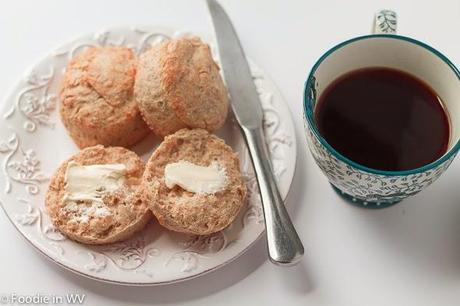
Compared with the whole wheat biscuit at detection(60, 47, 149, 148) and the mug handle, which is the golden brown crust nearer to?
the whole wheat biscuit at detection(60, 47, 149, 148)

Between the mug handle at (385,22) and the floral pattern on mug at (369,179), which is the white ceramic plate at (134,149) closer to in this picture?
the floral pattern on mug at (369,179)

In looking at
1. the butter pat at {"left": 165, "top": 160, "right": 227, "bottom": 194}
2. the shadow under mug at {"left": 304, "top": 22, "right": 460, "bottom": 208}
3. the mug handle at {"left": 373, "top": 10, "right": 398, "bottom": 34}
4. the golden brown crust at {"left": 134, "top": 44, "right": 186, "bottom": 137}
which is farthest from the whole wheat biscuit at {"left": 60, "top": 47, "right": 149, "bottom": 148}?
the mug handle at {"left": 373, "top": 10, "right": 398, "bottom": 34}

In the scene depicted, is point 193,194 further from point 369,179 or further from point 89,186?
point 369,179

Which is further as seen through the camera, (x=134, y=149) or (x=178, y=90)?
(x=134, y=149)

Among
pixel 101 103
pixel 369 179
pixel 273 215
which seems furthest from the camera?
pixel 101 103

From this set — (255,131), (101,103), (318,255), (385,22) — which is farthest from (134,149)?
(385,22)

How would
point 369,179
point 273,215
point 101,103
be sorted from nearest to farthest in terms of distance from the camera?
point 369,179
point 273,215
point 101,103

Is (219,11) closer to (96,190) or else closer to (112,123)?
(112,123)

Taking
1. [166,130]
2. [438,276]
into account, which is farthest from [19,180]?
[438,276]

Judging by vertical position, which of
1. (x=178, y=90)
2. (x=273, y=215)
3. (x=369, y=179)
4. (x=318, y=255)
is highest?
(x=178, y=90)

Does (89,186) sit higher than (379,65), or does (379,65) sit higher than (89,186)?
(379,65)
